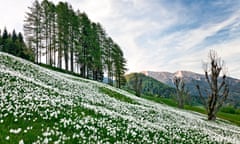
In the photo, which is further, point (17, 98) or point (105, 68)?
point (105, 68)

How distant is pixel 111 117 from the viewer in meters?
14.9

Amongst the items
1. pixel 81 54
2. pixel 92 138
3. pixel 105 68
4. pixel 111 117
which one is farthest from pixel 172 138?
pixel 105 68

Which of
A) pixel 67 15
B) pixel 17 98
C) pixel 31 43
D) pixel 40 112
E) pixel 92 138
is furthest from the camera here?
pixel 67 15

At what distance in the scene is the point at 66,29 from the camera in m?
82.2

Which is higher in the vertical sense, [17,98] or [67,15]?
[67,15]

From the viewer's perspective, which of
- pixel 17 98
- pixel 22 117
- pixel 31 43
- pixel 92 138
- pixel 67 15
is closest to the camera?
pixel 92 138

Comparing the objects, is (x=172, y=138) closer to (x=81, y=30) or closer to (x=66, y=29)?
(x=66, y=29)

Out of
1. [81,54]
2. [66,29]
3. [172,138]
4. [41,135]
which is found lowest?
[172,138]

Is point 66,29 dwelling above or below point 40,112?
above

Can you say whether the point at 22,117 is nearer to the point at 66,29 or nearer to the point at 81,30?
the point at 66,29

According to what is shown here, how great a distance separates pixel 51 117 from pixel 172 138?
5.89 meters

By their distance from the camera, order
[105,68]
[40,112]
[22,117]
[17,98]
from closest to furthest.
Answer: [22,117]
[40,112]
[17,98]
[105,68]

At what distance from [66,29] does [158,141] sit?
73083 mm

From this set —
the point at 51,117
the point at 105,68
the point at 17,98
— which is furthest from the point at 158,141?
the point at 105,68
